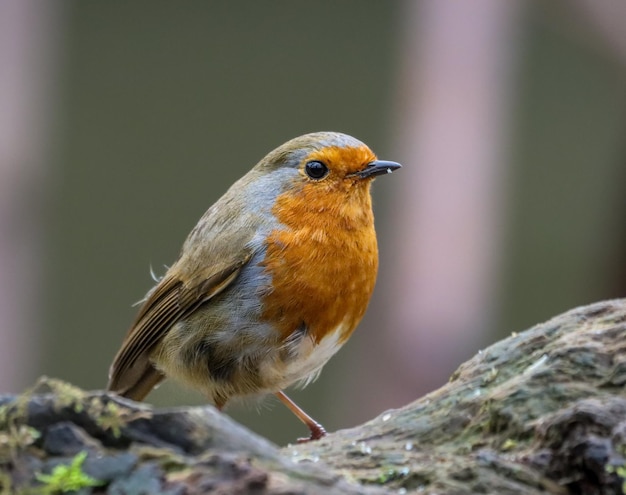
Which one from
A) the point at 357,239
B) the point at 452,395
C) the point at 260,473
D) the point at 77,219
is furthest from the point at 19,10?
the point at 260,473

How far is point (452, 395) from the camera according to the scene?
2.74m

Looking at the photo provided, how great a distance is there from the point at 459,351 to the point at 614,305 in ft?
9.88

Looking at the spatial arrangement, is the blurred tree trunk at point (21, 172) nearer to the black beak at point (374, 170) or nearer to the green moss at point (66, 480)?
the black beak at point (374, 170)

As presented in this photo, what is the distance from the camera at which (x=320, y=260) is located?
351 cm

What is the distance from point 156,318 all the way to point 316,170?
32.8 inches

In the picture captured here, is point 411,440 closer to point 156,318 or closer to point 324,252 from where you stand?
point 324,252

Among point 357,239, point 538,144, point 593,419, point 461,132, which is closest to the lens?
point 593,419

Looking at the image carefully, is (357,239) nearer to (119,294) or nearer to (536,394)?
(536,394)

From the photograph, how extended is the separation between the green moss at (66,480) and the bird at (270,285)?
1.59 m

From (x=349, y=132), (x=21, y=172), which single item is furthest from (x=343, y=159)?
(x=349, y=132)

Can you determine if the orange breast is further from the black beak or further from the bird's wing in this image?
the bird's wing

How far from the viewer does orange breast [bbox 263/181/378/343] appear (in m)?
3.45

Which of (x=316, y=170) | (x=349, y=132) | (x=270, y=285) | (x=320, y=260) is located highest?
(x=349, y=132)

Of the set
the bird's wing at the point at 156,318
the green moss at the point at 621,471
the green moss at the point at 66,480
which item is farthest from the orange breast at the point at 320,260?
the green moss at the point at 66,480
